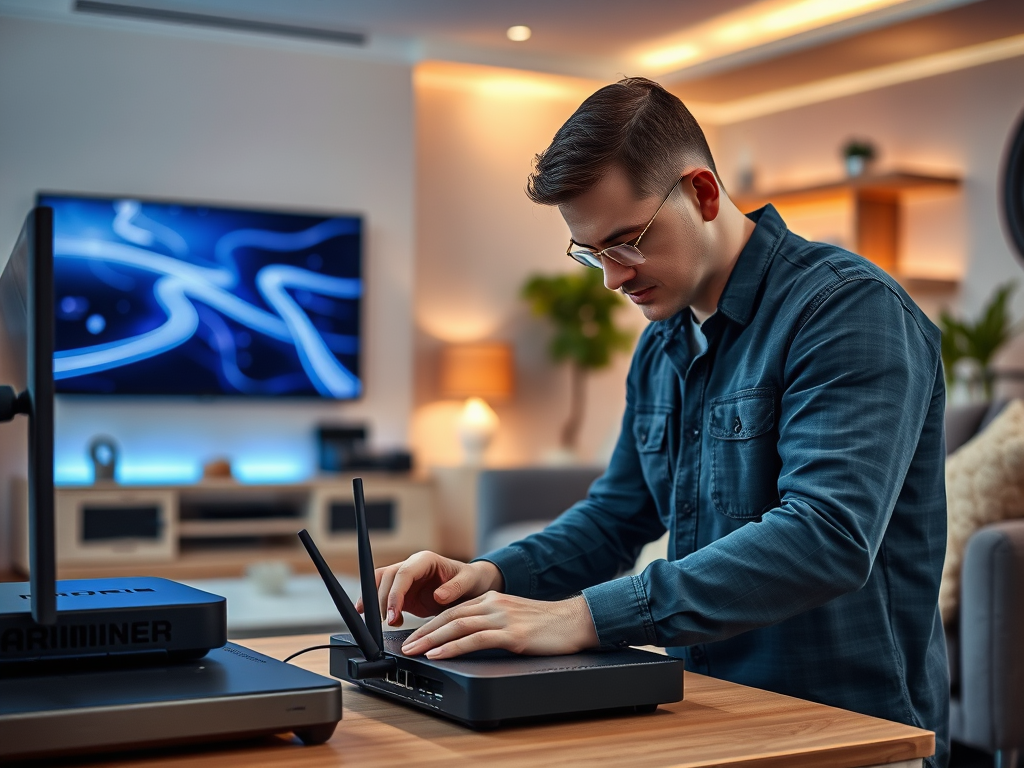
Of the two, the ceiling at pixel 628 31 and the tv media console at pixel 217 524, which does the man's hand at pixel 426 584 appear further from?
the ceiling at pixel 628 31

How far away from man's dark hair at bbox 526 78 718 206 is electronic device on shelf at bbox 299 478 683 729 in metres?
0.43

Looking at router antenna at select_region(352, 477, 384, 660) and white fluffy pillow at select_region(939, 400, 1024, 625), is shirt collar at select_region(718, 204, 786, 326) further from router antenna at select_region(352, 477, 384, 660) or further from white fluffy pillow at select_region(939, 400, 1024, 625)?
white fluffy pillow at select_region(939, 400, 1024, 625)

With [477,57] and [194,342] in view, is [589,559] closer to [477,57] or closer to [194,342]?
[194,342]

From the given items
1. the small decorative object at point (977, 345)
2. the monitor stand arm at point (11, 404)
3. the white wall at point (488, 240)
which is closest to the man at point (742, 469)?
the monitor stand arm at point (11, 404)

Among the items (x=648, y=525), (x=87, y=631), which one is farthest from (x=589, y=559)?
(x=87, y=631)

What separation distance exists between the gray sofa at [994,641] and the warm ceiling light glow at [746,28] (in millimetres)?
3183

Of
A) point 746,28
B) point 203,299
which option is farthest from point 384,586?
point 746,28

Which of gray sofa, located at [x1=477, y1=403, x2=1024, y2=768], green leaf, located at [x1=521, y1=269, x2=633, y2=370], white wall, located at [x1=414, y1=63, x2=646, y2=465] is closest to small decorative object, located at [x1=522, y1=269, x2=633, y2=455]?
green leaf, located at [x1=521, y1=269, x2=633, y2=370]

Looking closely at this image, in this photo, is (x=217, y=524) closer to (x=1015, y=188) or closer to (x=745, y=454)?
(x=1015, y=188)

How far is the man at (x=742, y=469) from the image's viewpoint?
100 cm

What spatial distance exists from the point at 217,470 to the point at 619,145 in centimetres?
438

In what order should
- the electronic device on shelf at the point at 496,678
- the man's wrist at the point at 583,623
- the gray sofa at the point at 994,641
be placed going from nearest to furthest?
the electronic device on shelf at the point at 496,678 → the man's wrist at the point at 583,623 → the gray sofa at the point at 994,641

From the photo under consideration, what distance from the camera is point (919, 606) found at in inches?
46.9

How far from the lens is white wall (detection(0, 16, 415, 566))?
508cm
